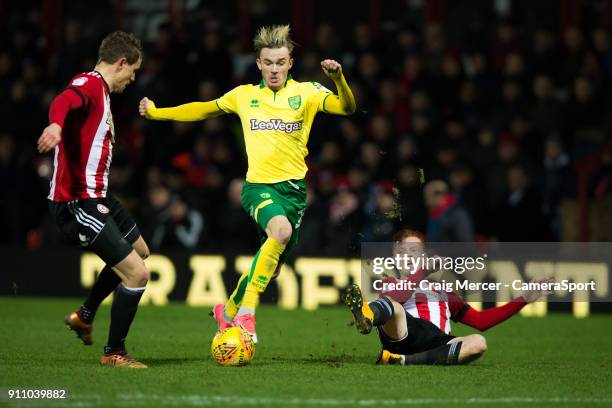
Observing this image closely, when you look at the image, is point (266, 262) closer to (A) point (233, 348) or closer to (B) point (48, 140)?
(A) point (233, 348)

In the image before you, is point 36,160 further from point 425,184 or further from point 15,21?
point 425,184

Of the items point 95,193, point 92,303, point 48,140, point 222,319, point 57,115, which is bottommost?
point 222,319

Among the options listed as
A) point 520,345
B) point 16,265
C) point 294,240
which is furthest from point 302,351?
point 16,265

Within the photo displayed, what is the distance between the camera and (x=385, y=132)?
1576cm

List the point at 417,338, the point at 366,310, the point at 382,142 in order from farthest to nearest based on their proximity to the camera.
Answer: the point at 382,142 → the point at 417,338 → the point at 366,310

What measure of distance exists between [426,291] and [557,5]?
11303 mm

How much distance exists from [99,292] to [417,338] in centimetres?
232

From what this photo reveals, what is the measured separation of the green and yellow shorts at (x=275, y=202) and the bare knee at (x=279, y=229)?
0.06 m

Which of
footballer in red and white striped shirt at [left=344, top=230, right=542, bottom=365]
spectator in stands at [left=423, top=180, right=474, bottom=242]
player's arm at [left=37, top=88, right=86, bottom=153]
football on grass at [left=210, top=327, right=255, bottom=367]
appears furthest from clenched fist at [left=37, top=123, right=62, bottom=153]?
spectator in stands at [left=423, top=180, right=474, bottom=242]

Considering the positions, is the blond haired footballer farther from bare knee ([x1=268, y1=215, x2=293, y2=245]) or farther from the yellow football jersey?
bare knee ([x1=268, y1=215, x2=293, y2=245])

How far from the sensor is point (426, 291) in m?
9.08

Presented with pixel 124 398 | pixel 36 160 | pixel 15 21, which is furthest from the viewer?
pixel 15 21

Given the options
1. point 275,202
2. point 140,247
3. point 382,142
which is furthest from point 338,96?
point 382,142

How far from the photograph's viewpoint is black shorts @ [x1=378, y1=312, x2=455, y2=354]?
8836 millimetres
